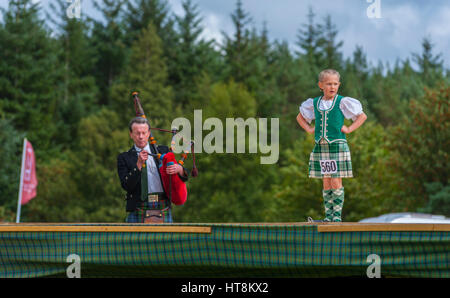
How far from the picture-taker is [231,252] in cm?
513

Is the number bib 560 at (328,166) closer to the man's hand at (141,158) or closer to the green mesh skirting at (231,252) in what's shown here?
the green mesh skirting at (231,252)

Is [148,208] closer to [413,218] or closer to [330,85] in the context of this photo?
[330,85]

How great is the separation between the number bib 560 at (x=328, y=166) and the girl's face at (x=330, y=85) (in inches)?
27.0

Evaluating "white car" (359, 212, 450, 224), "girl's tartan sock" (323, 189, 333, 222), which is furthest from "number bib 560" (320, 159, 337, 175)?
"white car" (359, 212, 450, 224)

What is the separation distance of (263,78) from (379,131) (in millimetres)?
14280

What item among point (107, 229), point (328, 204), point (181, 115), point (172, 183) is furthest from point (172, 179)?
point (181, 115)

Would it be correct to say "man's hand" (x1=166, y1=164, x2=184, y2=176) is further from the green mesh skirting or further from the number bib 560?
the number bib 560

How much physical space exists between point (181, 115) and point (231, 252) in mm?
42118

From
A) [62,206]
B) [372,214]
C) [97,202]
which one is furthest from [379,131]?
[62,206]

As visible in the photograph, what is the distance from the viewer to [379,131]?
48.6 m

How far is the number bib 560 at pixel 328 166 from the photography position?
663 cm

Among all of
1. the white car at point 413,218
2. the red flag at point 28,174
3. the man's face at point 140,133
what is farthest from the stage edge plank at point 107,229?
the red flag at point 28,174

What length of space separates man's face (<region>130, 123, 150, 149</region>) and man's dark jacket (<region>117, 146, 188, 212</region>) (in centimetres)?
12

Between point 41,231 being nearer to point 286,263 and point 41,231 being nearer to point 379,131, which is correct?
point 286,263
